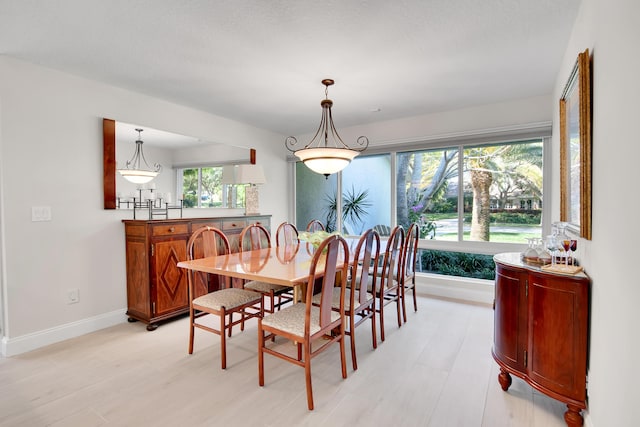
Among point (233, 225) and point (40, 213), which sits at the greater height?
point (40, 213)

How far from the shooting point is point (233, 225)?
152 inches

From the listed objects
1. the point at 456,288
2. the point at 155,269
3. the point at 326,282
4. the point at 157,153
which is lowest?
the point at 456,288

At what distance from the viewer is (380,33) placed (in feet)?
6.98

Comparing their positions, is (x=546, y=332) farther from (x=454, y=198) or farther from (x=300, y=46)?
(x=454, y=198)

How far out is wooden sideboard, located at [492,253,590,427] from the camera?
1.59m

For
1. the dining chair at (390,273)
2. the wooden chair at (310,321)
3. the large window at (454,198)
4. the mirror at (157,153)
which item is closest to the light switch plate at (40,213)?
the mirror at (157,153)

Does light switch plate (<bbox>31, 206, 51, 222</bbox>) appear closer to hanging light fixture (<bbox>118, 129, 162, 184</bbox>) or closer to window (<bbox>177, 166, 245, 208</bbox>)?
hanging light fixture (<bbox>118, 129, 162, 184</bbox>)

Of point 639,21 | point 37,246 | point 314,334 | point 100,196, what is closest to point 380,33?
point 639,21

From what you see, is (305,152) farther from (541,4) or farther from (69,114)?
(69,114)

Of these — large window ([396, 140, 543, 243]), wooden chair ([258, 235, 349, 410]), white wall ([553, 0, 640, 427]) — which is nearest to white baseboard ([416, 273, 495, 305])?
large window ([396, 140, 543, 243])

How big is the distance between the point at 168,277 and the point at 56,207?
3.64 ft

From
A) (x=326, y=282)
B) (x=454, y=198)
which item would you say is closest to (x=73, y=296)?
(x=326, y=282)

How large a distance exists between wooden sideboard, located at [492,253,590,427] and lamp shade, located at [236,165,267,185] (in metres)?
3.00

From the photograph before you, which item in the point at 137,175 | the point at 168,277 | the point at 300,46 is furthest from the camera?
the point at 137,175
